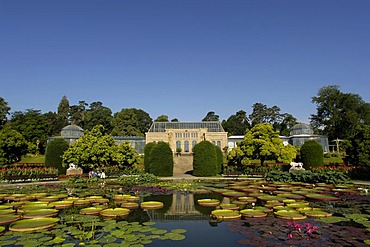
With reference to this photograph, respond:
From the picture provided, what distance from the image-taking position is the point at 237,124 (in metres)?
87.8

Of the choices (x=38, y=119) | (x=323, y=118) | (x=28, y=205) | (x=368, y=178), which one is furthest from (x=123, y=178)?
(x=323, y=118)

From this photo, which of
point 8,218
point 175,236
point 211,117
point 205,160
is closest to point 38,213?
point 8,218

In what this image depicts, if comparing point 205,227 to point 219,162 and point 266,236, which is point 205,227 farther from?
point 219,162

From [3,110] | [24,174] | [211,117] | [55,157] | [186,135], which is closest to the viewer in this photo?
[24,174]

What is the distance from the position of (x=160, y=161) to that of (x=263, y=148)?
373 inches

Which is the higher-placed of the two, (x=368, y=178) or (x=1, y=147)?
(x=1, y=147)

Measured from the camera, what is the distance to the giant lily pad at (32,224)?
7.13 metres

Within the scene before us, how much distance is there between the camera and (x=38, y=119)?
193 feet

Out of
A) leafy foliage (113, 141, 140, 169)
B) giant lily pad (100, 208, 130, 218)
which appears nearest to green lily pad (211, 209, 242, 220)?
giant lily pad (100, 208, 130, 218)

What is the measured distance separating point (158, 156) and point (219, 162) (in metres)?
6.95

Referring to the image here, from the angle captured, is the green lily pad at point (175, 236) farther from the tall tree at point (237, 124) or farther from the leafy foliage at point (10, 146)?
the tall tree at point (237, 124)

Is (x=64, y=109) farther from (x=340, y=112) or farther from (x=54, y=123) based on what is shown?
(x=340, y=112)

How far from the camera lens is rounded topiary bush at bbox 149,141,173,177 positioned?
81.4 ft

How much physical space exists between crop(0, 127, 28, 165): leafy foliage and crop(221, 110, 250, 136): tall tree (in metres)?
65.5
